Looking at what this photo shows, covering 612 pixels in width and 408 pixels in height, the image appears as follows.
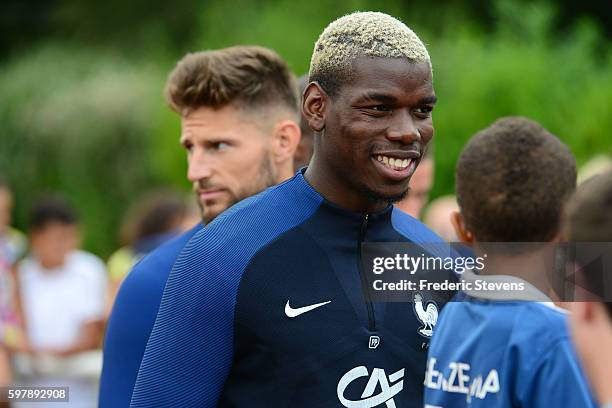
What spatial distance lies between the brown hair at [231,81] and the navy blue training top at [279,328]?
1.06 m

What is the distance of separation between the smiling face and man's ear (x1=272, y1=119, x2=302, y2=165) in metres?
0.04

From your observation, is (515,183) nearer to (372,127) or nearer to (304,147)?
(372,127)

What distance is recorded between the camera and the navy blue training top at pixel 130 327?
3.79 meters

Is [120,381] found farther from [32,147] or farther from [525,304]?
[32,147]

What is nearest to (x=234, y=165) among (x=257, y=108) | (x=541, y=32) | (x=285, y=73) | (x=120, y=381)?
(x=257, y=108)

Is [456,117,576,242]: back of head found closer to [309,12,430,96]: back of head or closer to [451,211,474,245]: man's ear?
[451,211,474,245]: man's ear

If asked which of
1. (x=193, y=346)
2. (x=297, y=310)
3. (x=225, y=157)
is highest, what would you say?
(x=225, y=157)

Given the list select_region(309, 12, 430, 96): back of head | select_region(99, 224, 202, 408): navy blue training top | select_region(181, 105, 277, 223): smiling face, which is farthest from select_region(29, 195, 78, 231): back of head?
select_region(309, 12, 430, 96): back of head

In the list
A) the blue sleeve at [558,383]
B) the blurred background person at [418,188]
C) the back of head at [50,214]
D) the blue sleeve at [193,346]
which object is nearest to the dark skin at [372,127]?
the blue sleeve at [193,346]

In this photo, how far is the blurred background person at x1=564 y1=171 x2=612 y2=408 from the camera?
2074mm

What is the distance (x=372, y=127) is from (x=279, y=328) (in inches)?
26.6

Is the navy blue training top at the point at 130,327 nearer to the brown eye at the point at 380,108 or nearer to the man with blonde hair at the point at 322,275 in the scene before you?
the man with blonde hair at the point at 322,275

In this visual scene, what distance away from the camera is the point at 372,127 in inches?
127

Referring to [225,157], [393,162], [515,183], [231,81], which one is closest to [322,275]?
[393,162]
